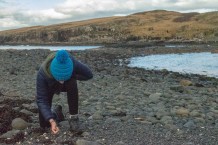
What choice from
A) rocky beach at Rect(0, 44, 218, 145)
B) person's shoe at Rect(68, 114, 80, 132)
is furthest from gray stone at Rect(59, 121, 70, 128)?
person's shoe at Rect(68, 114, 80, 132)

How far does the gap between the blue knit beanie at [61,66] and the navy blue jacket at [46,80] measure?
0.25 metres

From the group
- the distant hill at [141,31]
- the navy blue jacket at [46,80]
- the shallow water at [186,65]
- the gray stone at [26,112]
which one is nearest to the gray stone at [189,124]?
the navy blue jacket at [46,80]

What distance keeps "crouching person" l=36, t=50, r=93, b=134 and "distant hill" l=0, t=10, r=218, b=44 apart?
82787mm

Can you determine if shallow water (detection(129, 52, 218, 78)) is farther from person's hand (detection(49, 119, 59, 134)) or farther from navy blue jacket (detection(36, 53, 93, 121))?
person's hand (detection(49, 119, 59, 134))

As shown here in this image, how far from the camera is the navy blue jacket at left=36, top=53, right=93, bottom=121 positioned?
789 centimetres

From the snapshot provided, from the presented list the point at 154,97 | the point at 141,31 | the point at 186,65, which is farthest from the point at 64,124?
the point at 141,31

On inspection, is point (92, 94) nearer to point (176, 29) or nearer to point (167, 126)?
point (167, 126)

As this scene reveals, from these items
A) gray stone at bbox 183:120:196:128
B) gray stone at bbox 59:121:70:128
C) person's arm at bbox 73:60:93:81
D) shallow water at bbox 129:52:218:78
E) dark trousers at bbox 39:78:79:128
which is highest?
person's arm at bbox 73:60:93:81

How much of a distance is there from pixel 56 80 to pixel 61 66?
0.55 m

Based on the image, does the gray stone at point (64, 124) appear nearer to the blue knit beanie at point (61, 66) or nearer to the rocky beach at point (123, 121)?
the rocky beach at point (123, 121)

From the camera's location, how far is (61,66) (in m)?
7.50

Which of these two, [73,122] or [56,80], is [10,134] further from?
[56,80]

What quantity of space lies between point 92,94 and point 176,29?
335ft

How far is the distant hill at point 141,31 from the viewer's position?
10381 centimetres
